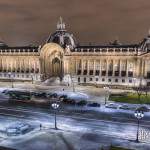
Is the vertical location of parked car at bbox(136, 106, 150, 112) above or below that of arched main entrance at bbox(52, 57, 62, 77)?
below

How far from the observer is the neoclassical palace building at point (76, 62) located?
110 m

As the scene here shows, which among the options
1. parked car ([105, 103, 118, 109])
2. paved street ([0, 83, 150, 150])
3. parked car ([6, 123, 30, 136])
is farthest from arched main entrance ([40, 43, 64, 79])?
parked car ([6, 123, 30, 136])

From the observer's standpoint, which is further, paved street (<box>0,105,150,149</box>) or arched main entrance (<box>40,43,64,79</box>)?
arched main entrance (<box>40,43,64,79</box>)

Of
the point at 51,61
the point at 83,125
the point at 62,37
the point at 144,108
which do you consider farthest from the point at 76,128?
the point at 62,37

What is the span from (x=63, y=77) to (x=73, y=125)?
63649 millimetres

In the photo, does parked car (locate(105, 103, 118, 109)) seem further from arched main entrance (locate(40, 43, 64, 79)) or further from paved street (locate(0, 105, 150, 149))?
arched main entrance (locate(40, 43, 64, 79))

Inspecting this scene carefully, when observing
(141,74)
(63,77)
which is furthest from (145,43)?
(63,77)

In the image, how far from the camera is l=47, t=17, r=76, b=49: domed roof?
12222cm

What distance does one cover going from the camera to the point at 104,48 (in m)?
114

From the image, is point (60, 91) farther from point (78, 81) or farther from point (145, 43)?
point (145, 43)

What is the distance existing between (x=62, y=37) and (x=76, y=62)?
38.9ft

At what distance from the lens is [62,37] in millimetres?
123750

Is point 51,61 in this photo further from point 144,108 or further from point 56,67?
point 144,108

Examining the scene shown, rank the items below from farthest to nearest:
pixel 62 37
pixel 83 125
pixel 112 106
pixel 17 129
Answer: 1. pixel 62 37
2. pixel 112 106
3. pixel 83 125
4. pixel 17 129
